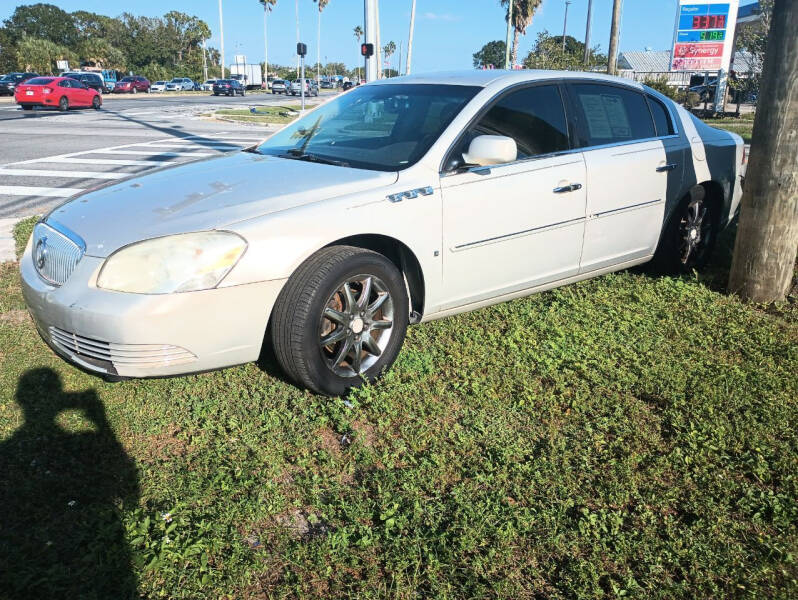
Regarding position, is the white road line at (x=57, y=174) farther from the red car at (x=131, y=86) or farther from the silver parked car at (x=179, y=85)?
the silver parked car at (x=179, y=85)

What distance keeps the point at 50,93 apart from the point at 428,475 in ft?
100

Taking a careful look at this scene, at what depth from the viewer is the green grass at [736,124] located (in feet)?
66.7

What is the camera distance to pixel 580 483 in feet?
9.64

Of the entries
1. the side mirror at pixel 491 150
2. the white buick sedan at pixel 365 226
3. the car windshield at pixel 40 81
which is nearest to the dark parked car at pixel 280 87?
the car windshield at pixel 40 81

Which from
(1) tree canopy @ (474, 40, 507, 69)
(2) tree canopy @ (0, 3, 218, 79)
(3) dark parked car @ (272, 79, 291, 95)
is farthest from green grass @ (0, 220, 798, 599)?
(1) tree canopy @ (474, 40, 507, 69)

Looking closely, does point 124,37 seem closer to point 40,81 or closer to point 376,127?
point 40,81

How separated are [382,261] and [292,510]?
1.41 m

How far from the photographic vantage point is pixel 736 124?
23.3 metres

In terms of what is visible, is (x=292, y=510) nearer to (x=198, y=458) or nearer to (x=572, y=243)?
(x=198, y=458)

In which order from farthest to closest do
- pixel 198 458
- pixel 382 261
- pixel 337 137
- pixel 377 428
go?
pixel 337 137 → pixel 382 261 → pixel 377 428 → pixel 198 458

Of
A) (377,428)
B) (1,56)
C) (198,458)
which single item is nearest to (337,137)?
(377,428)

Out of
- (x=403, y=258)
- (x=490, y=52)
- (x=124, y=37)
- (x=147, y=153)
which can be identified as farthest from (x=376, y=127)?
(x=490, y=52)

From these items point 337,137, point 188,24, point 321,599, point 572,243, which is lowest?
point 321,599

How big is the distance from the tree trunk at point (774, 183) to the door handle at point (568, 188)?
151 centimetres
